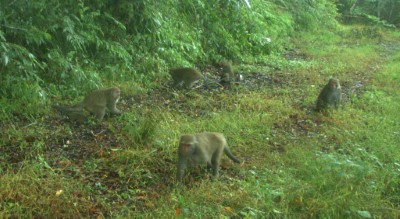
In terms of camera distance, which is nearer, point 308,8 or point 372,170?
point 372,170

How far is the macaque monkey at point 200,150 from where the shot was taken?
16.3ft

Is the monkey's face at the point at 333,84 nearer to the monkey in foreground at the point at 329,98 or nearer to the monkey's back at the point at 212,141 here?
the monkey in foreground at the point at 329,98

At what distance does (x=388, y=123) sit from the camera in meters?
7.43

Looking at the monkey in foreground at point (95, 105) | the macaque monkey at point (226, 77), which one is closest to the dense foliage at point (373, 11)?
the macaque monkey at point (226, 77)

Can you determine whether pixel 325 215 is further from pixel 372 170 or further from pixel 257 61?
pixel 257 61

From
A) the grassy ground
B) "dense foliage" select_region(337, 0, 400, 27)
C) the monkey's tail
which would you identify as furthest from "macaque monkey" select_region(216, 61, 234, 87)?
"dense foliage" select_region(337, 0, 400, 27)

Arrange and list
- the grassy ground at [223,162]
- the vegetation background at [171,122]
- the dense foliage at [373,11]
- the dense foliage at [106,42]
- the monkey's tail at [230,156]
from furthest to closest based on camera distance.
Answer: the dense foliage at [373,11] → the dense foliage at [106,42] → the monkey's tail at [230,156] → the vegetation background at [171,122] → the grassy ground at [223,162]

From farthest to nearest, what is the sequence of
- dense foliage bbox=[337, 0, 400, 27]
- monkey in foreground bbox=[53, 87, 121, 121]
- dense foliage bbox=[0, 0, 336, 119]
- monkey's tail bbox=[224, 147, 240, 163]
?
1. dense foliage bbox=[337, 0, 400, 27]
2. dense foliage bbox=[0, 0, 336, 119]
3. monkey in foreground bbox=[53, 87, 121, 121]
4. monkey's tail bbox=[224, 147, 240, 163]

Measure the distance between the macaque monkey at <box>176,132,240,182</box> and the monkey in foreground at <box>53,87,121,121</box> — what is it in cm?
186

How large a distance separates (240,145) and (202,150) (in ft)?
3.91

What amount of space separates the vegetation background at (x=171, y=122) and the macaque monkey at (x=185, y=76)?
0.25 meters

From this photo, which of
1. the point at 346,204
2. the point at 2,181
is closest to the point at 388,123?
the point at 346,204

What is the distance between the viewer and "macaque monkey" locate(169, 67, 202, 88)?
8695 mm

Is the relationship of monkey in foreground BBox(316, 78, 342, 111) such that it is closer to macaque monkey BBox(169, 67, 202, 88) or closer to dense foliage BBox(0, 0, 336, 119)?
macaque monkey BBox(169, 67, 202, 88)
